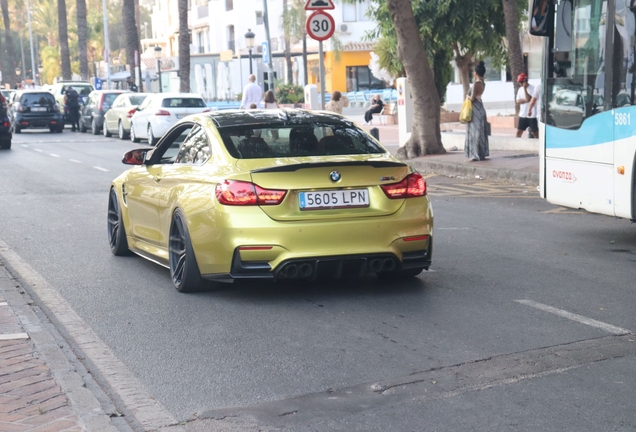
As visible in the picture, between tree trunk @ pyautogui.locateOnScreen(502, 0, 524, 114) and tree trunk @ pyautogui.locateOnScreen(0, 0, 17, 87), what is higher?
tree trunk @ pyautogui.locateOnScreen(0, 0, 17, 87)

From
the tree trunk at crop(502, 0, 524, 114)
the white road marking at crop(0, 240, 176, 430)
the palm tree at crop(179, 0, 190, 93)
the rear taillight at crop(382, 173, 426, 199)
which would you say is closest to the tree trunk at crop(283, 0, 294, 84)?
the palm tree at crop(179, 0, 190, 93)

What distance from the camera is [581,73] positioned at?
35.9ft

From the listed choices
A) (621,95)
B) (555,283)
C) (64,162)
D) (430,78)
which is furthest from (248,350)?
(64,162)

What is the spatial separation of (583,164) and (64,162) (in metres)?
15.9

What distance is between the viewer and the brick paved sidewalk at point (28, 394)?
4801 millimetres

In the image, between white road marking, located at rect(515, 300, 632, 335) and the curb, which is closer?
white road marking, located at rect(515, 300, 632, 335)

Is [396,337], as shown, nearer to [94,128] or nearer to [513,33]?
[513,33]

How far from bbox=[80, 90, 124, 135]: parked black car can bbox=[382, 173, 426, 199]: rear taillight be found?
31827 millimetres

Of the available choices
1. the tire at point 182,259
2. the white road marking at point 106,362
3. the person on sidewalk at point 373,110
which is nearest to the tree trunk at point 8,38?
the person on sidewalk at point 373,110

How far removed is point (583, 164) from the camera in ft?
35.0

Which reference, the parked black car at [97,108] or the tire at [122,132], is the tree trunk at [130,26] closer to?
the parked black car at [97,108]

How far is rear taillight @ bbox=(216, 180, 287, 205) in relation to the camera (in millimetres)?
7441

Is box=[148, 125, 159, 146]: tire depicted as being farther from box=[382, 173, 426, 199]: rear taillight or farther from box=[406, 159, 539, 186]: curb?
box=[382, 173, 426, 199]: rear taillight

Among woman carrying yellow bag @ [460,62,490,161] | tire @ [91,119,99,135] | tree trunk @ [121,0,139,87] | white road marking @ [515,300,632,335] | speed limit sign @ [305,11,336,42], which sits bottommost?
tire @ [91,119,99,135]
